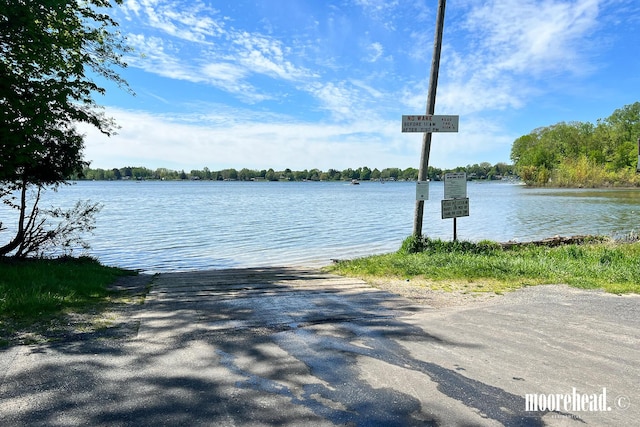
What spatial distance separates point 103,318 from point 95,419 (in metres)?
2.61

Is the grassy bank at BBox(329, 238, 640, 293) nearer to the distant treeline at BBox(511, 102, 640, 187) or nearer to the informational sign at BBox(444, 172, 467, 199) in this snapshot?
the informational sign at BBox(444, 172, 467, 199)

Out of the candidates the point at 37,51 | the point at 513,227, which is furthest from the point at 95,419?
the point at 513,227

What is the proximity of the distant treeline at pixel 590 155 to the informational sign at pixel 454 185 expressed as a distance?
90777mm

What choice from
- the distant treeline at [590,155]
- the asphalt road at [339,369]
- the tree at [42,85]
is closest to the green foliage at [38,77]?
the tree at [42,85]

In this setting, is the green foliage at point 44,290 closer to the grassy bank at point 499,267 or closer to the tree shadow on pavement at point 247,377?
the tree shadow on pavement at point 247,377

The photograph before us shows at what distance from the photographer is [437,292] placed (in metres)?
6.84

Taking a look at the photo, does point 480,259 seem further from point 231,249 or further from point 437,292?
point 231,249

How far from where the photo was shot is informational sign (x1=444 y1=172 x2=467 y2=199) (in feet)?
35.5

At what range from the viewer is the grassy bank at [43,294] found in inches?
194

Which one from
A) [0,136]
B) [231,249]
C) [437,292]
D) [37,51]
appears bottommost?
[231,249]

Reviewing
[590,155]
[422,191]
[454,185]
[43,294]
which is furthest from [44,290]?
[590,155]

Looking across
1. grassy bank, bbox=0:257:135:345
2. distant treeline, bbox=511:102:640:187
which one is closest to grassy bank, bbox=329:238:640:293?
grassy bank, bbox=0:257:135:345

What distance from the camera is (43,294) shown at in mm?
5836

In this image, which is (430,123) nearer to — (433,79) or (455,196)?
(433,79)
